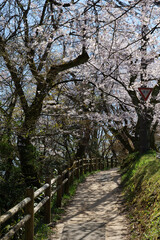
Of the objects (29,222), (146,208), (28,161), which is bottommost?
(146,208)

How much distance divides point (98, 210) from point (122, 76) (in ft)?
26.5

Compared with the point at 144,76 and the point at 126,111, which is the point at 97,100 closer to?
the point at 126,111

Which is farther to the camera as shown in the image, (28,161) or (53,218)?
(28,161)

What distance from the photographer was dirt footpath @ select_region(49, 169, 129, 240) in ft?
15.6

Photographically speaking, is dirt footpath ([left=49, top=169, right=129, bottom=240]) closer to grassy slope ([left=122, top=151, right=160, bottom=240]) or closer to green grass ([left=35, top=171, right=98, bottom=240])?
green grass ([left=35, top=171, right=98, bottom=240])

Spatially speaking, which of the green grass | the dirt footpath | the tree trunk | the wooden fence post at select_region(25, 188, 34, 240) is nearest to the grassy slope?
the dirt footpath

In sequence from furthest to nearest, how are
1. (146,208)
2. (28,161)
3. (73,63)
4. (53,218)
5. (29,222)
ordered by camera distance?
(28,161), (73,63), (53,218), (146,208), (29,222)

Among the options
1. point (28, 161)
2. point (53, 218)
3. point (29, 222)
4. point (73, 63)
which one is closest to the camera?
point (29, 222)

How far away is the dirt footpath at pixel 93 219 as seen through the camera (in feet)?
15.6

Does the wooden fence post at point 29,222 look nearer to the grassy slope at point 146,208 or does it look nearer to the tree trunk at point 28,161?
the grassy slope at point 146,208

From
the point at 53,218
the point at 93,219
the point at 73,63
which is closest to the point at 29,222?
the point at 53,218

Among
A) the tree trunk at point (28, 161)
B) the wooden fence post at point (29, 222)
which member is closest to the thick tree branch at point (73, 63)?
the tree trunk at point (28, 161)

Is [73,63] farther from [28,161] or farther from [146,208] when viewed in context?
[146,208]

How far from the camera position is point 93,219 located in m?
5.82
